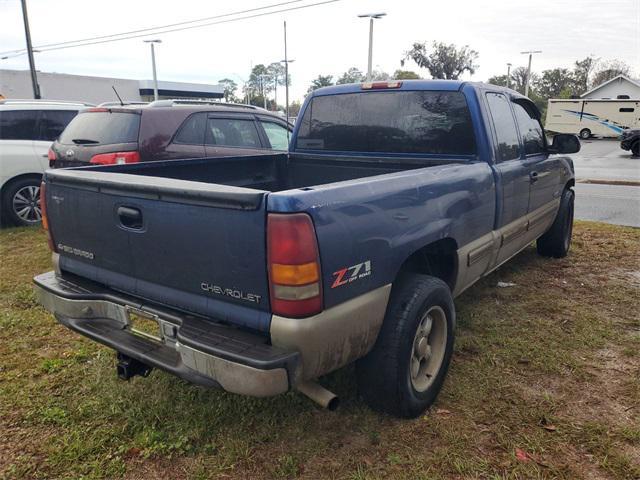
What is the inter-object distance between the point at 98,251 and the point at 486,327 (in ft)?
9.57

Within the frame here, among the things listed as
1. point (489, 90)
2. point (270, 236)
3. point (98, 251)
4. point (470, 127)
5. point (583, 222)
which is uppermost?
point (489, 90)

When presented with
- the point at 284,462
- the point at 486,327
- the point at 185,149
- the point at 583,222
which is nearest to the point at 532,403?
the point at 486,327

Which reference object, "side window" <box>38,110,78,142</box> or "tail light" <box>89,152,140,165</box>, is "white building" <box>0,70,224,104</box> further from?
"tail light" <box>89,152,140,165</box>

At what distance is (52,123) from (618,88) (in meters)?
59.4

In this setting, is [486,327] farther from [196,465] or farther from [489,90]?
[196,465]

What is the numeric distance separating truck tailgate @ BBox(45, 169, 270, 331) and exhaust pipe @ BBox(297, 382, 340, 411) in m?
0.40

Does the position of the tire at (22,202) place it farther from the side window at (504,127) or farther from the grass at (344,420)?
the side window at (504,127)

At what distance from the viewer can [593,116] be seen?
35.5m

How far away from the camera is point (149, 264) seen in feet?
8.15

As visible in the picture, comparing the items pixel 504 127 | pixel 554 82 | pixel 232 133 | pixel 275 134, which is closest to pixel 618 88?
pixel 554 82

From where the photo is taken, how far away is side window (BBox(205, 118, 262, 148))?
6.47m

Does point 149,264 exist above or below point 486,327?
above

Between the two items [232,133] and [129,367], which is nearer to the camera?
[129,367]

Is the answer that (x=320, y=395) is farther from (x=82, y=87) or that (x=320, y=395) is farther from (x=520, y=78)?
(x=520, y=78)
